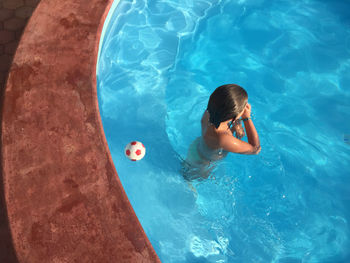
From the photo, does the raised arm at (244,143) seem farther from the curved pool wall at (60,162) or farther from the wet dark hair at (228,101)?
the curved pool wall at (60,162)

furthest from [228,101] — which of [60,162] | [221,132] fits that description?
[60,162]

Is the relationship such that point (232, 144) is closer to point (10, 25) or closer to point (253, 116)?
point (253, 116)

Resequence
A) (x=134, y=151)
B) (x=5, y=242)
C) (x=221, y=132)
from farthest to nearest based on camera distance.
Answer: (x=134, y=151), (x=221, y=132), (x=5, y=242)

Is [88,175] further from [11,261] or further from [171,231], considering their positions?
[171,231]

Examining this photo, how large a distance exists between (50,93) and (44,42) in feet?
2.19

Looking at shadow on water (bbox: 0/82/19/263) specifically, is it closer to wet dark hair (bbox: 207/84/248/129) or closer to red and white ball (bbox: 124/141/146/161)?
red and white ball (bbox: 124/141/146/161)

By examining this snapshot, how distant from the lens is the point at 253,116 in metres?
4.09

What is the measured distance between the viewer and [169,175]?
3568 millimetres

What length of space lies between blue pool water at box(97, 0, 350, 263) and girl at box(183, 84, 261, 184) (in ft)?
1.37

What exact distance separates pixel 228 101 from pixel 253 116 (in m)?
2.23

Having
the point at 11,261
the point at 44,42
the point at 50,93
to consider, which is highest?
the point at 44,42

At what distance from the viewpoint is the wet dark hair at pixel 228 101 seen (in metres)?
2.00

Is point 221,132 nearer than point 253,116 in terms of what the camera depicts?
Yes

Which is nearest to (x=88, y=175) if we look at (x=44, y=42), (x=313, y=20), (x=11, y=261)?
(x=11, y=261)
